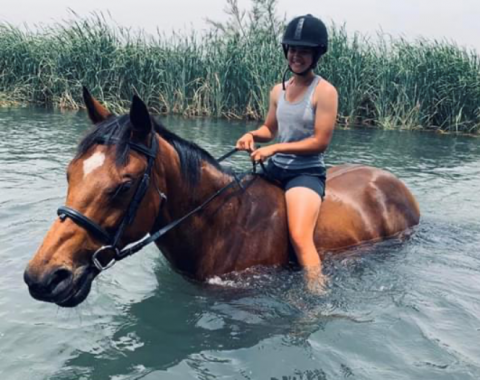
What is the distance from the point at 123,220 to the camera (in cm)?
288

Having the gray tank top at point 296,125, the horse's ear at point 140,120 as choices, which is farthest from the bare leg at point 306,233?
the horse's ear at point 140,120

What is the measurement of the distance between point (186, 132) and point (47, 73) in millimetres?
6526

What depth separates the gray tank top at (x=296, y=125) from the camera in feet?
12.9

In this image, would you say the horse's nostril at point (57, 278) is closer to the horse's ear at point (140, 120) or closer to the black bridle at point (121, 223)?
the black bridle at point (121, 223)

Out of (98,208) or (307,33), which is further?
(307,33)

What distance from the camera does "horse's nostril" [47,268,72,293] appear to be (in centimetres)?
253

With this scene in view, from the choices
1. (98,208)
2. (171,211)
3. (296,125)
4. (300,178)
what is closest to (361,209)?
(300,178)

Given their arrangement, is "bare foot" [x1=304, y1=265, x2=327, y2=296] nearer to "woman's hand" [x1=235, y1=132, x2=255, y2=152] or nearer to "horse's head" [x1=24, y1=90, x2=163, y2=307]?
"woman's hand" [x1=235, y1=132, x2=255, y2=152]

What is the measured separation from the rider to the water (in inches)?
13.4

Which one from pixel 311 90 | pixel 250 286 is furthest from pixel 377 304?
pixel 311 90

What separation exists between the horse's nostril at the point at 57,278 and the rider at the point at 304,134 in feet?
5.22

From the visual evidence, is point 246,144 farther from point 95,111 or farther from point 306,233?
point 95,111

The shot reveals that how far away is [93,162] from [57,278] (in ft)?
Result: 2.01

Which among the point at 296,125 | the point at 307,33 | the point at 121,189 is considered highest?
the point at 307,33
